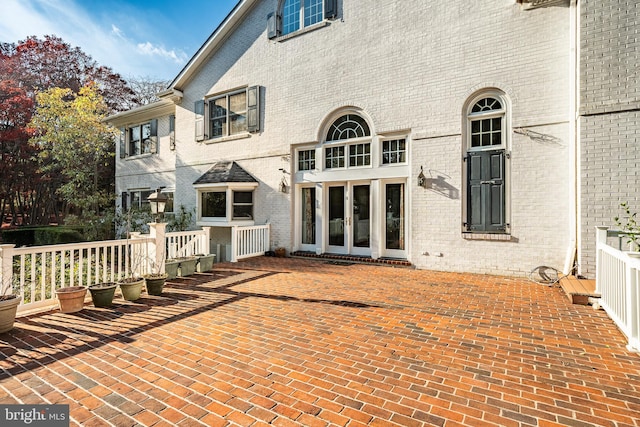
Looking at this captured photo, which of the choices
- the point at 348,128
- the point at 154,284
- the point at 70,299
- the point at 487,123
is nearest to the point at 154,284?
the point at 154,284

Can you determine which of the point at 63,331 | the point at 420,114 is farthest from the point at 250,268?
the point at 420,114

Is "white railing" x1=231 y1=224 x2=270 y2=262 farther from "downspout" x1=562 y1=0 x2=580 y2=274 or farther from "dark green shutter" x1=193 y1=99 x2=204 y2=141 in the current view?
"downspout" x1=562 y1=0 x2=580 y2=274

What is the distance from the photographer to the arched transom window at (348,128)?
8961 millimetres

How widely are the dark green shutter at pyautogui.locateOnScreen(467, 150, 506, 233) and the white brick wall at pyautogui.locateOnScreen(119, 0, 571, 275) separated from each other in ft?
0.74

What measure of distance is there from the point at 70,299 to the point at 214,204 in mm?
6340

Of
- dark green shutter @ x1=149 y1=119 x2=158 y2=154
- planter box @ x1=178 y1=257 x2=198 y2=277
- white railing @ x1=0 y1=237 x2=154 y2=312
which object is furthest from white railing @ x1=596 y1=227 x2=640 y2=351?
dark green shutter @ x1=149 y1=119 x2=158 y2=154

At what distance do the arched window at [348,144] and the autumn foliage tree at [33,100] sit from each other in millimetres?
13272

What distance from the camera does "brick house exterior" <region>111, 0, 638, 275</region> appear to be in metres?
6.68

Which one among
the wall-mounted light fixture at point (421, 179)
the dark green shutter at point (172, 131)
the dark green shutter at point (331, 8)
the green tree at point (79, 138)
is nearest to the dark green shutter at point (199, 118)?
the dark green shutter at point (172, 131)

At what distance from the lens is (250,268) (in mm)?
8016

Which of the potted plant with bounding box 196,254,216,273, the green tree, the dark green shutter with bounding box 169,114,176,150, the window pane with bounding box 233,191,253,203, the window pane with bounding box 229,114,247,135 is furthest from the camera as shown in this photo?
the green tree

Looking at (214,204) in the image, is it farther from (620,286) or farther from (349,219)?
(620,286)

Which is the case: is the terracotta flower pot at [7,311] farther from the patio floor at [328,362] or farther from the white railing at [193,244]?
the white railing at [193,244]

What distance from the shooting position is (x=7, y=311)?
386 cm
